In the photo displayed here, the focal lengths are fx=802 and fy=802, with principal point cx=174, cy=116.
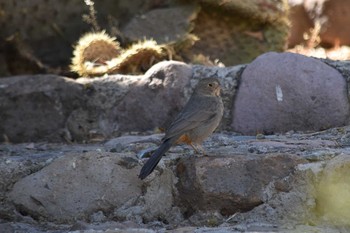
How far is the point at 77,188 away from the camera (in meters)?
4.02

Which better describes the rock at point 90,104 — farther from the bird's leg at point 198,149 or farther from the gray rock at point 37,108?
the bird's leg at point 198,149

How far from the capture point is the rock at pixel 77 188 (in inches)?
156

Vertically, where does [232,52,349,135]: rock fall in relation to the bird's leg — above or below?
above

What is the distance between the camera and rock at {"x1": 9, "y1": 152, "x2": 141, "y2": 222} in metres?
3.96

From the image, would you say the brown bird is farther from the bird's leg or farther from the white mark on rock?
the white mark on rock

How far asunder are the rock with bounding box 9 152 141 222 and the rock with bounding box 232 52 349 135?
1.31m

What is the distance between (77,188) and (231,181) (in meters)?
0.78

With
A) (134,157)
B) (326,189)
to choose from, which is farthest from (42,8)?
(326,189)

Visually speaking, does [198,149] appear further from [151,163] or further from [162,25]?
[162,25]

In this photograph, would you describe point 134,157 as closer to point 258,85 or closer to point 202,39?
point 258,85

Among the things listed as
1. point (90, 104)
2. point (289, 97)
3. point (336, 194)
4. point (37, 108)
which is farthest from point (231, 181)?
point (37, 108)

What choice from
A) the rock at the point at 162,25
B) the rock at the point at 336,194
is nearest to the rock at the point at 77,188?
the rock at the point at 336,194

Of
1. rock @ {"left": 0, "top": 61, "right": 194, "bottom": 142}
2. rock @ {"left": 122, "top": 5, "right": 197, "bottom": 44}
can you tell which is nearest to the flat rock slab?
rock @ {"left": 0, "top": 61, "right": 194, "bottom": 142}

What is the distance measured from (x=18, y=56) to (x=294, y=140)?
3.49 metres
